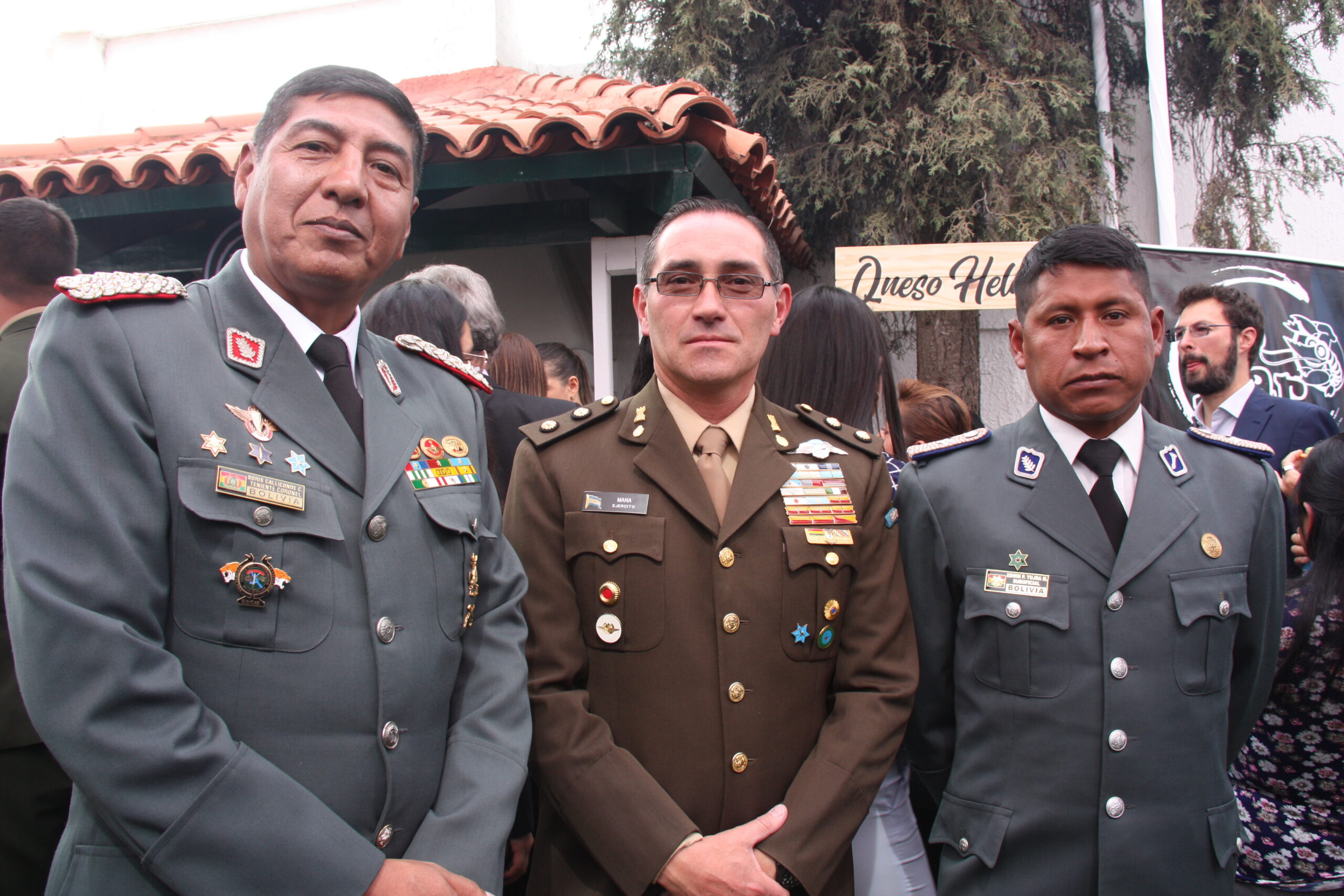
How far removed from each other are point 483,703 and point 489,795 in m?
0.17

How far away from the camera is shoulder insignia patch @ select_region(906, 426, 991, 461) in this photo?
80.8 inches

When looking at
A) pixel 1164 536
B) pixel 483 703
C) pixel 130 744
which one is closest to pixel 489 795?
pixel 483 703

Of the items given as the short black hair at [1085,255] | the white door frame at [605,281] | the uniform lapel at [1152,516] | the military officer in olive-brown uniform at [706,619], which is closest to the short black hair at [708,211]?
the military officer in olive-brown uniform at [706,619]

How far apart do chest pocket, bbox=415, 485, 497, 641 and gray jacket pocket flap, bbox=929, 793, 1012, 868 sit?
42.7 inches

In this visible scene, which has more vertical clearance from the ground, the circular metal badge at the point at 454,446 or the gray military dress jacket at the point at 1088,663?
the circular metal badge at the point at 454,446

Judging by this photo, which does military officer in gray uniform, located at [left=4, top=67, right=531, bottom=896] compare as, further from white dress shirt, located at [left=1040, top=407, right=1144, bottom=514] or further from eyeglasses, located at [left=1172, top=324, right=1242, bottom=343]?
eyeglasses, located at [left=1172, top=324, right=1242, bottom=343]

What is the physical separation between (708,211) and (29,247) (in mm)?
1858

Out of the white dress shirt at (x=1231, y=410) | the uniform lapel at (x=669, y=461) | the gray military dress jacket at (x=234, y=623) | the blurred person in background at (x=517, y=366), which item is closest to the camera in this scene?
the gray military dress jacket at (x=234, y=623)

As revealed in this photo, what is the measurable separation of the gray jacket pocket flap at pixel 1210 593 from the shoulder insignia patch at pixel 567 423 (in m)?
1.29

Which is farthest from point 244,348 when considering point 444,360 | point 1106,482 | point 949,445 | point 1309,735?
Result: point 1309,735

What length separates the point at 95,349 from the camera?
1265 millimetres

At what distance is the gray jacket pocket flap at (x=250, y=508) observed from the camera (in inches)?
49.4

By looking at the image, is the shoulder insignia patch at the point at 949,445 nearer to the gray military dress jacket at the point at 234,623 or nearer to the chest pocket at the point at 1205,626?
the chest pocket at the point at 1205,626

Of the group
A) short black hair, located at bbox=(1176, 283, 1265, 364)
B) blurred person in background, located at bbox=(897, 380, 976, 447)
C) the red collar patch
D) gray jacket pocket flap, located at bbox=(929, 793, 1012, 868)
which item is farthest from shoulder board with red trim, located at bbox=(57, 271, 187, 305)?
short black hair, located at bbox=(1176, 283, 1265, 364)
